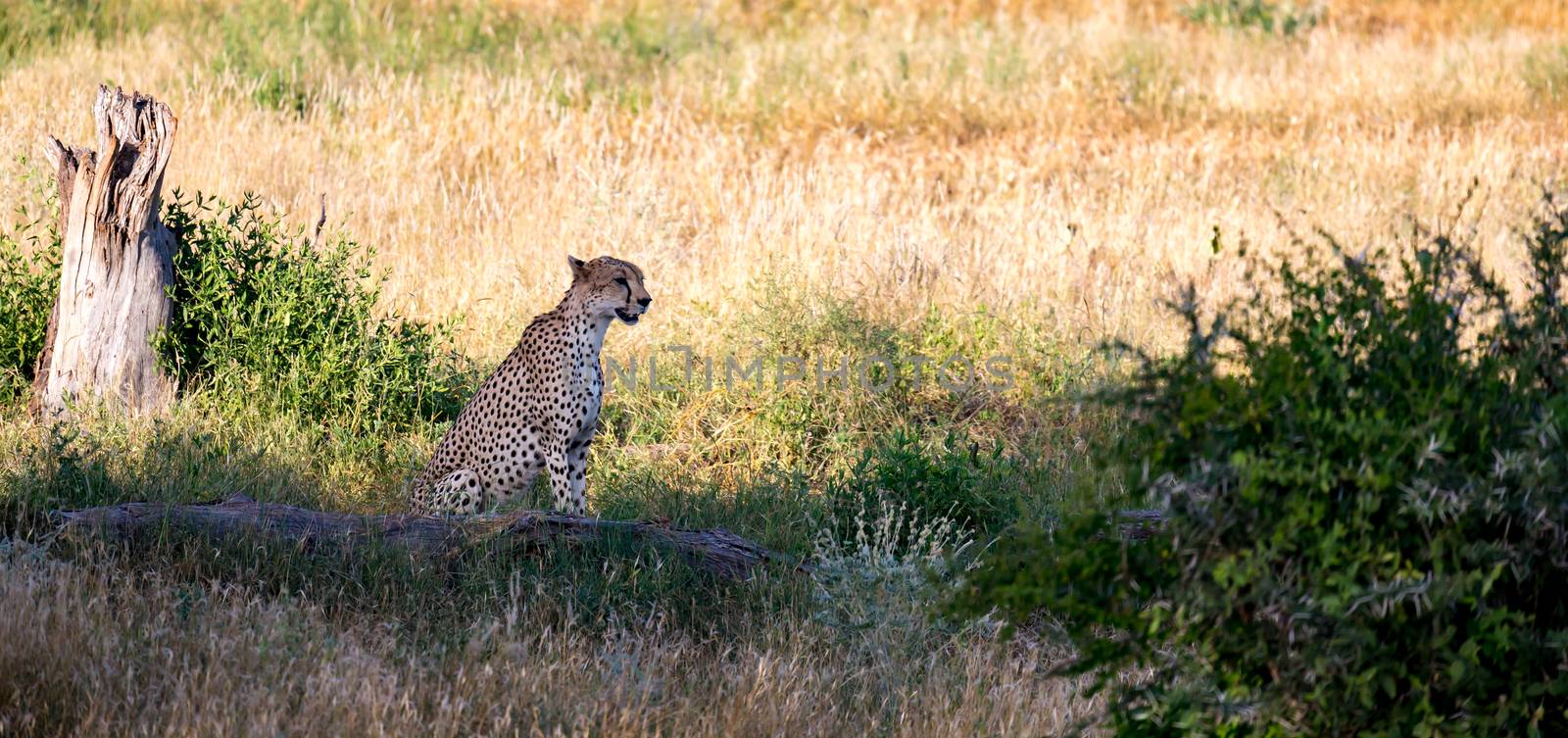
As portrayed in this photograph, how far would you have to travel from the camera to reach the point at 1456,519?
2654mm

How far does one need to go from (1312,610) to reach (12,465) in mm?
4658

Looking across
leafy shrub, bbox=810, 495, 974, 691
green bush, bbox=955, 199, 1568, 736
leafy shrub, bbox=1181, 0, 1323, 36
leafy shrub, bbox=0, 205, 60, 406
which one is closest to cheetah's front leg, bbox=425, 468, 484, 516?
leafy shrub, bbox=810, 495, 974, 691

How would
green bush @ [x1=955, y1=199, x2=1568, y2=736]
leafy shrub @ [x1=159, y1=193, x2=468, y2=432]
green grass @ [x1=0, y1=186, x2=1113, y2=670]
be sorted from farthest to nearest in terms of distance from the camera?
leafy shrub @ [x1=159, y1=193, x2=468, y2=432] < green grass @ [x1=0, y1=186, x2=1113, y2=670] < green bush @ [x1=955, y1=199, x2=1568, y2=736]

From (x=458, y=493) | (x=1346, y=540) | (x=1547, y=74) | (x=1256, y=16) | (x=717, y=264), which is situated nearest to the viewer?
(x=1346, y=540)

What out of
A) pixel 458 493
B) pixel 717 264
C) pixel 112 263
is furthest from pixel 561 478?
pixel 717 264

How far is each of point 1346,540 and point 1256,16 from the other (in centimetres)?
1514

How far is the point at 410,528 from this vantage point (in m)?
5.03

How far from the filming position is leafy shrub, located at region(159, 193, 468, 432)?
674 cm

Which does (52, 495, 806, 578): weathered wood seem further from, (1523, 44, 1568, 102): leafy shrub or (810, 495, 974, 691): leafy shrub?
(1523, 44, 1568, 102): leafy shrub

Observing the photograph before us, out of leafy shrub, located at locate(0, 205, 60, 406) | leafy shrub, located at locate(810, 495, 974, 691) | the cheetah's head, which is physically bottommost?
leafy shrub, located at locate(810, 495, 974, 691)

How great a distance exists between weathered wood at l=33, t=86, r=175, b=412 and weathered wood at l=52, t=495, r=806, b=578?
6.07 feet

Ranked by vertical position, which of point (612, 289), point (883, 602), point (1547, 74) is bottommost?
point (883, 602)

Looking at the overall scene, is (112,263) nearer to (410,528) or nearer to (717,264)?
(410,528)

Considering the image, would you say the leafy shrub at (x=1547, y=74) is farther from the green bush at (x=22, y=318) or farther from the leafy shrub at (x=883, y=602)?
the green bush at (x=22, y=318)
